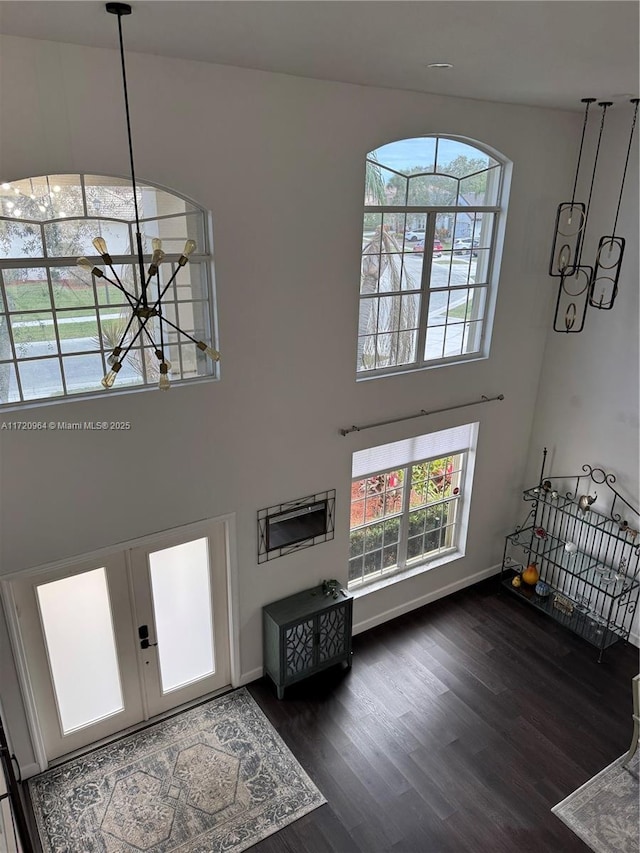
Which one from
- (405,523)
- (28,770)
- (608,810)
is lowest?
(608,810)

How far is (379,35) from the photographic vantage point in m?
3.22

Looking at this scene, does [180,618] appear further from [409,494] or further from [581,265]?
[581,265]

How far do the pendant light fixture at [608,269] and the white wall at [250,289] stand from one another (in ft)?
1.96

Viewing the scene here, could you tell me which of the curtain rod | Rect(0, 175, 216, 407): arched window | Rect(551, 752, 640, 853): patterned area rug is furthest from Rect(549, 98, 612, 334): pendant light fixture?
Rect(551, 752, 640, 853): patterned area rug

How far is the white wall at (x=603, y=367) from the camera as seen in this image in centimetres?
572

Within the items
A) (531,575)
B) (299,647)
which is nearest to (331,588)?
(299,647)

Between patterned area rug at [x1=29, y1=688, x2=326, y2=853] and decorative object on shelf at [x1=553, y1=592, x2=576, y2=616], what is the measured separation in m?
3.43

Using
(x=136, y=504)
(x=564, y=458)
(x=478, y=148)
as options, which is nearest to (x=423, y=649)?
(x=564, y=458)

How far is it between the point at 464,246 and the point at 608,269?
140 centimetres

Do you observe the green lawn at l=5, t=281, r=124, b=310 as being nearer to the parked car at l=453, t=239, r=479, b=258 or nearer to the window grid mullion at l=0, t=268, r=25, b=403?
the window grid mullion at l=0, t=268, r=25, b=403

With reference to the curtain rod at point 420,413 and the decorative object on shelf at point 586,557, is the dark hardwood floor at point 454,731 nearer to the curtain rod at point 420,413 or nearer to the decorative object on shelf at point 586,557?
the decorative object on shelf at point 586,557

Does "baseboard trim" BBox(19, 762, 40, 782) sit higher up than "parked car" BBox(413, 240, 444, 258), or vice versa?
"parked car" BBox(413, 240, 444, 258)

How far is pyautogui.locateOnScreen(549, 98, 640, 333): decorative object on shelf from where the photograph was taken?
5.69 meters

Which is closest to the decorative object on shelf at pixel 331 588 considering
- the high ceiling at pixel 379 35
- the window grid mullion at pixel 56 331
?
the window grid mullion at pixel 56 331
